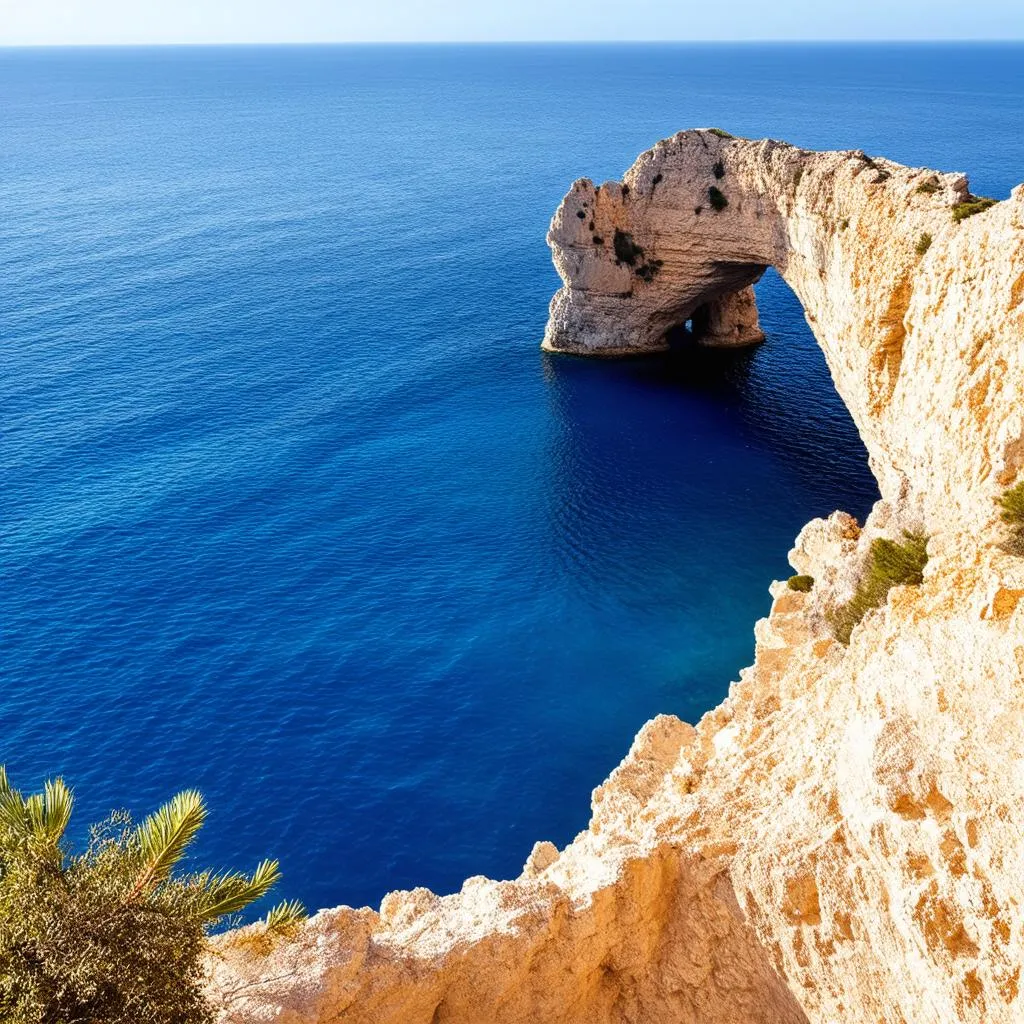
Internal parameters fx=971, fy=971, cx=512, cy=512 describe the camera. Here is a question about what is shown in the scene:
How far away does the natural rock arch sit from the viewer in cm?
2809

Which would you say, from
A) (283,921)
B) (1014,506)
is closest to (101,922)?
(283,921)

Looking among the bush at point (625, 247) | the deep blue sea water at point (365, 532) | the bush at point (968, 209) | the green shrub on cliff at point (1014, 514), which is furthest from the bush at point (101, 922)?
the bush at point (625, 247)

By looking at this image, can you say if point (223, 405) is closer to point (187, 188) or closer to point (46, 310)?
point (46, 310)

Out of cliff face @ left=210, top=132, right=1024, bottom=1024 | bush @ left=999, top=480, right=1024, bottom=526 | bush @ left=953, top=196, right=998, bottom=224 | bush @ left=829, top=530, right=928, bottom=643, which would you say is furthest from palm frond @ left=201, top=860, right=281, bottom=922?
bush @ left=953, top=196, right=998, bottom=224

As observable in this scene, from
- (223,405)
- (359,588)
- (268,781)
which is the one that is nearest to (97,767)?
(268,781)

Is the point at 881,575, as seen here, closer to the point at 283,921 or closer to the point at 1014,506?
the point at 1014,506

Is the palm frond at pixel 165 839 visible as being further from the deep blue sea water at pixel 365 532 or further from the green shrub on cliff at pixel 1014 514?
the green shrub on cliff at pixel 1014 514

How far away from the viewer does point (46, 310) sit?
84688 mm

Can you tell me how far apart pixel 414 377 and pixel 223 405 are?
→ 14.3 metres

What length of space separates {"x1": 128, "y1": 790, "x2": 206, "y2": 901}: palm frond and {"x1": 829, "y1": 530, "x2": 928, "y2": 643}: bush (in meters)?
17.2

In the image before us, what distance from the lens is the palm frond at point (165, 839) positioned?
57.3ft

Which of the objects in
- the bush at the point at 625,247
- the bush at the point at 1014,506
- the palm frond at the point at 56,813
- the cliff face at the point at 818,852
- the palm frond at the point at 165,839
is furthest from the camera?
the bush at the point at 625,247

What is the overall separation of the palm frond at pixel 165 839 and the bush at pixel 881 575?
17184mm

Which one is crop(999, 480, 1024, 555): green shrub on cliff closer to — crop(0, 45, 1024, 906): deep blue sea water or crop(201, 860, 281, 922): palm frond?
crop(201, 860, 281, 922): palm frond
